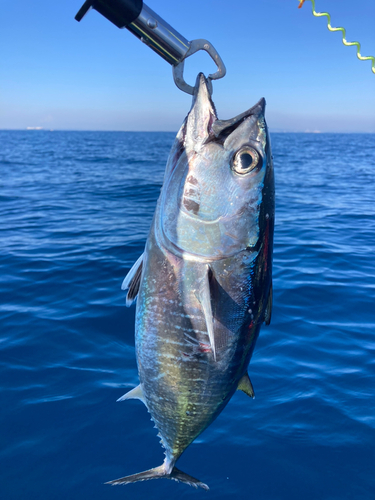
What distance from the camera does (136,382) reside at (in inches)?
196

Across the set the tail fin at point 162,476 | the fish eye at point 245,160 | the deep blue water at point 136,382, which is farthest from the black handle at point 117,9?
the deep blue water at point 136,382

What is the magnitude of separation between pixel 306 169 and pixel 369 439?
1038 inches

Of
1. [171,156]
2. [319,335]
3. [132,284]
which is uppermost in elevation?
[171,156]

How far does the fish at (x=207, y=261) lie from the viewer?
6.82 ft

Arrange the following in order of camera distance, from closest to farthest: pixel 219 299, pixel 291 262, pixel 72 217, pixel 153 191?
1. pixel 219 299
2. pixel 291 262
3. pixel 72 217
4. pixel 153 191

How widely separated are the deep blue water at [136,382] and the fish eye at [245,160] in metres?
3.05

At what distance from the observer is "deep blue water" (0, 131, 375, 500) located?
12.2 feet

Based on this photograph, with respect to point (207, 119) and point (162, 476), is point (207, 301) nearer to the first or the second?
point (207, 119)

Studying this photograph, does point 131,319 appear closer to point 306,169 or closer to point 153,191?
point 153,191

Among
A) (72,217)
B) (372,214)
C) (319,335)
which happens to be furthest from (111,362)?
(372,214)

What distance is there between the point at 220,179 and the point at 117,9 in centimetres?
93

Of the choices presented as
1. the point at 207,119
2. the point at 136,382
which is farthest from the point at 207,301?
the point at 136,382

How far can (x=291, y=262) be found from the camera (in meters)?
9.15

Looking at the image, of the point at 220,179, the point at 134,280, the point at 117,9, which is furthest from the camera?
the point at 134,280
